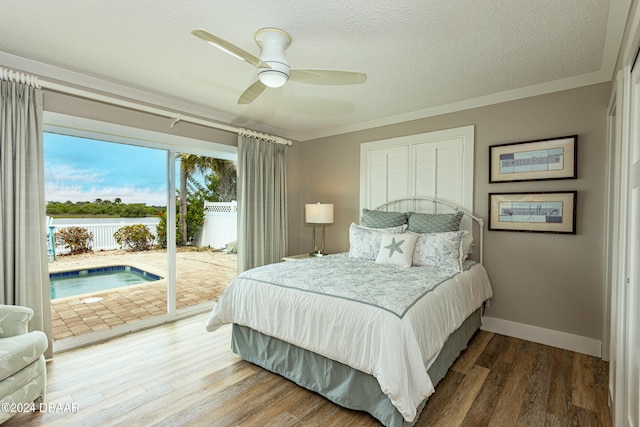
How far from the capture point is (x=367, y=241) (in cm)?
332

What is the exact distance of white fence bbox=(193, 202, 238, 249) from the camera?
4074 millimetres

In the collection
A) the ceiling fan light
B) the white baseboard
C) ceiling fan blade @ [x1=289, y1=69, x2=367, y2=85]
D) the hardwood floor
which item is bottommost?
the hardwood floor

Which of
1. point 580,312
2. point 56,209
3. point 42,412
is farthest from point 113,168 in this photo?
point 580,312

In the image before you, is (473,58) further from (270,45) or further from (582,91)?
(270,45)

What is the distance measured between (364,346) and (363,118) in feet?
10.1

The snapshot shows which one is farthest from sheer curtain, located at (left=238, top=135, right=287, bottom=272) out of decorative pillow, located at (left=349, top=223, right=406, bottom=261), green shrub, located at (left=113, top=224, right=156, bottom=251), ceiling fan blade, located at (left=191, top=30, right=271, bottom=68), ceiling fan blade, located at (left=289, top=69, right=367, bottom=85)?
ceiling fan blade, located at (left=191, top=30, right=271, bottom=68)

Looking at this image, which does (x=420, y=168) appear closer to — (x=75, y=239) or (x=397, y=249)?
(x=397, y=249)

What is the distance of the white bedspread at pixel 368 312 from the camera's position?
1676 millimetres

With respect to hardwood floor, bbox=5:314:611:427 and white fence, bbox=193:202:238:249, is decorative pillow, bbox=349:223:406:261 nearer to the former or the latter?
hardwood floor, bbox=5:314:611:427

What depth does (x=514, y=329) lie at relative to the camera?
3119 mm

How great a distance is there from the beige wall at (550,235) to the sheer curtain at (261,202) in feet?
6.30

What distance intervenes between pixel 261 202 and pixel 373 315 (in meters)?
2.77

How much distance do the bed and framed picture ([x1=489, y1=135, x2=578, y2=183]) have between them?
0.57m

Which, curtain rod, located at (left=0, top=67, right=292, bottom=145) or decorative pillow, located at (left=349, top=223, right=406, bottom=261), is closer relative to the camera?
curtain rod, located at (left=0, top=67, right=292, bottom=145)
